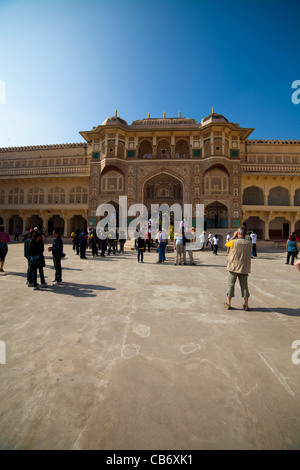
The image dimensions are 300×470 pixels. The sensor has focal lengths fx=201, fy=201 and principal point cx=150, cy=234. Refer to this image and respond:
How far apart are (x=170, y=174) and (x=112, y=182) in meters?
5.70

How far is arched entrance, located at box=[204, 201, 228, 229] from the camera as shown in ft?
62.8

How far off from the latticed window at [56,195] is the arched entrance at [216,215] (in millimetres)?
15305

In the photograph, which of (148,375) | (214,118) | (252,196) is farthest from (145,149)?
(148,375)

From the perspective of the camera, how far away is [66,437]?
126 centimetres

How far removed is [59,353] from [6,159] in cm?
2881

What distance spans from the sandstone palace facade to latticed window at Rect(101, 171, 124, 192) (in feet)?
0.32

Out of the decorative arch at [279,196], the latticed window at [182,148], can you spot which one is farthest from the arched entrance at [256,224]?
the latticed window at [182,148]

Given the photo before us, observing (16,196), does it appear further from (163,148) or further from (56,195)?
(163,148)

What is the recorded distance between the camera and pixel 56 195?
71.8 ft

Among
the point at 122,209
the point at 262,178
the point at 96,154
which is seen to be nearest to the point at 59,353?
the point at 122,209

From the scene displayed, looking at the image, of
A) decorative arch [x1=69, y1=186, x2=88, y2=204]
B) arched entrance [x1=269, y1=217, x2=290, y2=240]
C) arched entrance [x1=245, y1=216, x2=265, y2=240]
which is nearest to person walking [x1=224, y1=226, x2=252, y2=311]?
decorative arch [x1=69, y1=186, x2=88, y2=204]

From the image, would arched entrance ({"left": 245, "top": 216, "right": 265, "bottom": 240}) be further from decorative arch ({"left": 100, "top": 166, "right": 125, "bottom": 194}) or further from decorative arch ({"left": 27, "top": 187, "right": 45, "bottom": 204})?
decorative arch ({"left": 27, "top": 187, "right": 45, "bottom": 204})
